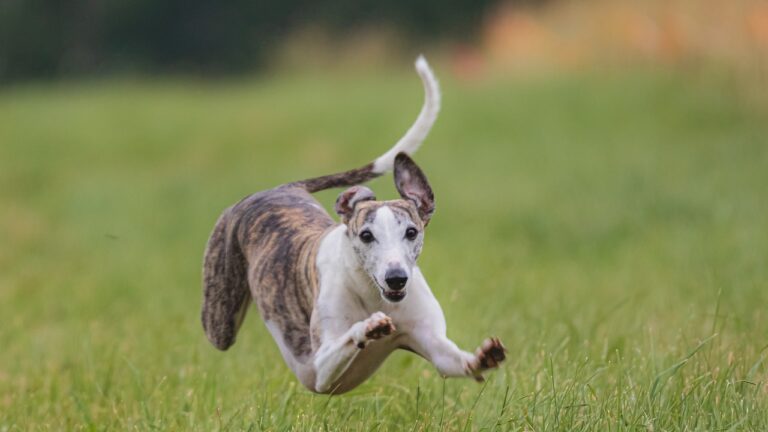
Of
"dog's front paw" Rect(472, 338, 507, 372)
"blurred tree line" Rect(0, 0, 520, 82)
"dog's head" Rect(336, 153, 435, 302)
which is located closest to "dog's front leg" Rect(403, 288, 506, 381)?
"dog's front paw" Rect(472, 338, 507, 372)

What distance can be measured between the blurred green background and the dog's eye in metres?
0.60

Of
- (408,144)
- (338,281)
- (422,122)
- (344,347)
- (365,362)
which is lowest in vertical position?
(365,362)

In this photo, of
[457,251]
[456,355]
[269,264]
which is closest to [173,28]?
[457,251]

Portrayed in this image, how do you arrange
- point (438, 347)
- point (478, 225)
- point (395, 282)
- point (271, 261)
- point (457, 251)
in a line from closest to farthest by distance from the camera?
point (395, 282)
point (438, 347)
point (271, 261)
point (457, 251)
point (478, 225)

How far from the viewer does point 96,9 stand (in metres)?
28.8

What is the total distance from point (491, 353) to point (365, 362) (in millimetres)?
595

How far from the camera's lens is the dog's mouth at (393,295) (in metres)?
3.65

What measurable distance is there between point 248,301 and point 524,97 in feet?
33.6

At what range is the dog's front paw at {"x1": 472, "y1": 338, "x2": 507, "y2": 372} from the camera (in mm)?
3502

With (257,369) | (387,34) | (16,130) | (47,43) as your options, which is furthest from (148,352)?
(47,43)

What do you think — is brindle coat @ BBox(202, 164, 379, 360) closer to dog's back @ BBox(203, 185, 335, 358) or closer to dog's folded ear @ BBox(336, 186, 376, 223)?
dog's back @ BBox(203, 185, 335, 358)

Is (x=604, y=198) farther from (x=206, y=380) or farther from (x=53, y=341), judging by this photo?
(x=206, y=380)

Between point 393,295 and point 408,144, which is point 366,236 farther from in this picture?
point 408,144

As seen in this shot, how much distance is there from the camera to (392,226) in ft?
12.2
